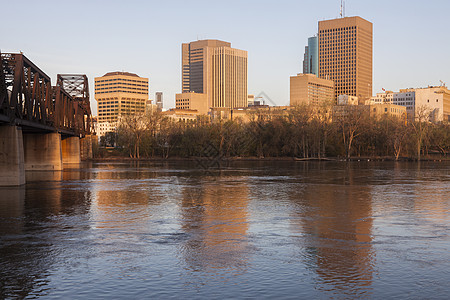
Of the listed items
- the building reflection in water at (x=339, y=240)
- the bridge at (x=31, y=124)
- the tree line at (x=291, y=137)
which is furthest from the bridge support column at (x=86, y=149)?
the building reflection in water at (x=339, y=240)

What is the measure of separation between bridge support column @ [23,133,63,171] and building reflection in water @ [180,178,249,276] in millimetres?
51343

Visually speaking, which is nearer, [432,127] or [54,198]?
[54,198]

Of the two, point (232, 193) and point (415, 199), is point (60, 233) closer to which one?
point (232, 193)

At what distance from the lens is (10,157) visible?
52562mm

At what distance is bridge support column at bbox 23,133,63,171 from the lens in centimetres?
8819

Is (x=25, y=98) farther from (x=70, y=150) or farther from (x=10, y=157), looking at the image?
(x=70, y=150)

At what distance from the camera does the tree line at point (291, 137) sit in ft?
481

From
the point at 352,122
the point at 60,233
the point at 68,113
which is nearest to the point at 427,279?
the point at 60,233

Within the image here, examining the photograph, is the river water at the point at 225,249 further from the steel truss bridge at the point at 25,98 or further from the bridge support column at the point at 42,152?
the bridge support column at the point at 42,152

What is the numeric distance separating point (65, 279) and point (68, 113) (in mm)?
106368

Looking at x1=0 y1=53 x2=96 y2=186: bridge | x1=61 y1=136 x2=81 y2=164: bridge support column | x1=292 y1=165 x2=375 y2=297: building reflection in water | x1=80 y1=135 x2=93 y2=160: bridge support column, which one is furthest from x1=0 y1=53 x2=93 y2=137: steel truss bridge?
x1=80 y1=135 x2=93 y2=160: bridge support column

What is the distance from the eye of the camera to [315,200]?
4022 centimetres

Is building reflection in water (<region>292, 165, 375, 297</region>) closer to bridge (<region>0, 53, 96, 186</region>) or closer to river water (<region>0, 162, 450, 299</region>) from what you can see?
river water (<region>0, 162, 450, 299</region>)

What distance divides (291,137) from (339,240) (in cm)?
12692
